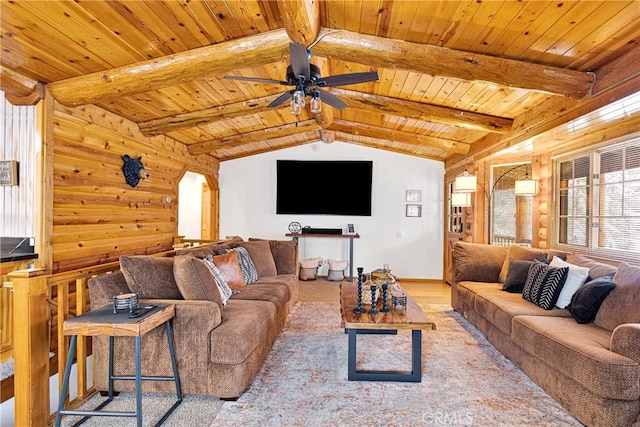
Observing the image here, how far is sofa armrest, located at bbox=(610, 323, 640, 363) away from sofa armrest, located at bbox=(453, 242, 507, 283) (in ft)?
7.10

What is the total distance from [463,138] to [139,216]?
15.3 ft

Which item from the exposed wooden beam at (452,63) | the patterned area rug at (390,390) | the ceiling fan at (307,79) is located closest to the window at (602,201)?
the exposed wooden beam at (452,63)

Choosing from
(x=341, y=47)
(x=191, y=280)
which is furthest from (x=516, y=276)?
(x=191, y=280)

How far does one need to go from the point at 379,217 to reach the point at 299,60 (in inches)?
187

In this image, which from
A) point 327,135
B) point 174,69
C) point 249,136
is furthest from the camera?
point 327,135

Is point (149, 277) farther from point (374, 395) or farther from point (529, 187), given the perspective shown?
point (529, 187)

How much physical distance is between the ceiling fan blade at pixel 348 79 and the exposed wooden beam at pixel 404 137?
2915mm

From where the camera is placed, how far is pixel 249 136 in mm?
5840

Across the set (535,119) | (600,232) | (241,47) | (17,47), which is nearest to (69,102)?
(17,47)

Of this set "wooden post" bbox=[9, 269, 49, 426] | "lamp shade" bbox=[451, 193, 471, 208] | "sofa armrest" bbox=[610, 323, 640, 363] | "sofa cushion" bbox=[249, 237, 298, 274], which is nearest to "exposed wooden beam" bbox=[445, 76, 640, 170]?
"lamp shade" bbox=[451, 193, 471, 208]

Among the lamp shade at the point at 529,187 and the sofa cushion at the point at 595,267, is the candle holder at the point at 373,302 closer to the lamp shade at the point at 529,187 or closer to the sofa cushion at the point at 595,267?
the sofa cushion at the point at 595,267

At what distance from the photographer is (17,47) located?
95.4 inches

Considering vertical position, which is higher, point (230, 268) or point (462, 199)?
point (462, 199)

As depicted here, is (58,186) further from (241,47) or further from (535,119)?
(535,119)
